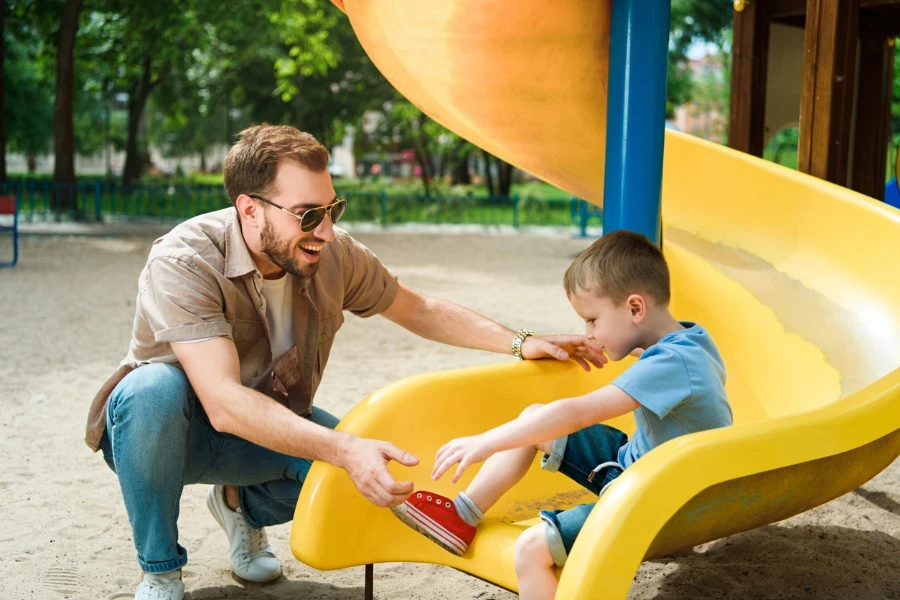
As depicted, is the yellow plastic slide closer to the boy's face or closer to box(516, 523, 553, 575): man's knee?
box(516, 523, 553, 575): man's knee

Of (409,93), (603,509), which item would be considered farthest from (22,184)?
(603,509)

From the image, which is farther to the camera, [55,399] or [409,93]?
[55,399]

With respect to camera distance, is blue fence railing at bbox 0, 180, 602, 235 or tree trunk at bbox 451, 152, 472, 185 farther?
tree trunk at bbox 451, 152, 472, 185

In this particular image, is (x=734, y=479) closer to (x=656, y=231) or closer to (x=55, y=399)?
(x=656, y=231)

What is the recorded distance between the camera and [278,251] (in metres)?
2.24

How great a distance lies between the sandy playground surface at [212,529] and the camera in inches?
97.5

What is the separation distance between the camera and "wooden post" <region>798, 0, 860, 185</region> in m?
3.30

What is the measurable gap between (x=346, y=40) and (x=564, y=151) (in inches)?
796

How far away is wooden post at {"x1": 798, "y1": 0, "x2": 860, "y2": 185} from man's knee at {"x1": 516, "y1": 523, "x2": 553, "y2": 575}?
2.15m

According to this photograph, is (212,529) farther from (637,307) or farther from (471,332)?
(637,307)

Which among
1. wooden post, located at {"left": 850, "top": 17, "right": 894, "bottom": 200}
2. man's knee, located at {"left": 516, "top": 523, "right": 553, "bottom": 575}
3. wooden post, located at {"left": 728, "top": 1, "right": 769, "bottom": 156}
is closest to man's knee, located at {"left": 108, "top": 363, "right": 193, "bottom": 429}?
man's knee, located at {"left": 516, "top": 523, "right": 553, "bottom": 575}

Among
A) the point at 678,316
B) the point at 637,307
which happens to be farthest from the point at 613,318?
the point at 678,316

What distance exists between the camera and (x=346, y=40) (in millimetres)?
22734

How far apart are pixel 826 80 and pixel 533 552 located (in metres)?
2.22
